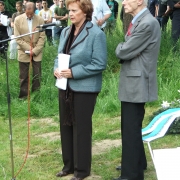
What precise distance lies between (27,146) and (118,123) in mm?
1639

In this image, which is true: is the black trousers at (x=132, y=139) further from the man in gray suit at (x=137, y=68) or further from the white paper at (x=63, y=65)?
the white paper at (x=63, y=65)

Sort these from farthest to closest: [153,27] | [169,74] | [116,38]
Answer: [116,38] < [169,74] < [153,27]

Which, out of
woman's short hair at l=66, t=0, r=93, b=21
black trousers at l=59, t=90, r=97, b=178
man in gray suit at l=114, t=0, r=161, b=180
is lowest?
black trousers at l=59, t=90, r=97, b=178

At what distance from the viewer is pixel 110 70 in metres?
10.1

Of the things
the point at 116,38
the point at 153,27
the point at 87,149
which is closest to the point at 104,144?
the point at 87,149

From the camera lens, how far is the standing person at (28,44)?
988 cm

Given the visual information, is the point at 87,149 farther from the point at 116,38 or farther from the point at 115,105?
the point at 116,38

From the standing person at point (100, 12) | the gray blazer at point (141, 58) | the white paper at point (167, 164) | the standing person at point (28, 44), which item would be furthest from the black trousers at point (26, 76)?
the white paper at point (167, 164)

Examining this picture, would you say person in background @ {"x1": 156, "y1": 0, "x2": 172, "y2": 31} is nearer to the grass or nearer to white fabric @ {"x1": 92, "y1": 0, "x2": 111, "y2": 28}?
the grass

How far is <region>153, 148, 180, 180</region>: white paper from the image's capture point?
428cm

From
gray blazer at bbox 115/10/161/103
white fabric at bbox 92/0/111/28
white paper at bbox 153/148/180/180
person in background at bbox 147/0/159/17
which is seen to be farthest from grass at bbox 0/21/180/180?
person in background at bbox 147/0/159/17

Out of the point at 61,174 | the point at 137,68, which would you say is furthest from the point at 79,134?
the point at 137,68

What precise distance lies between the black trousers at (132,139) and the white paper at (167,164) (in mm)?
474

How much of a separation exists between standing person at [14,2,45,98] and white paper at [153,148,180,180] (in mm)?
5697
